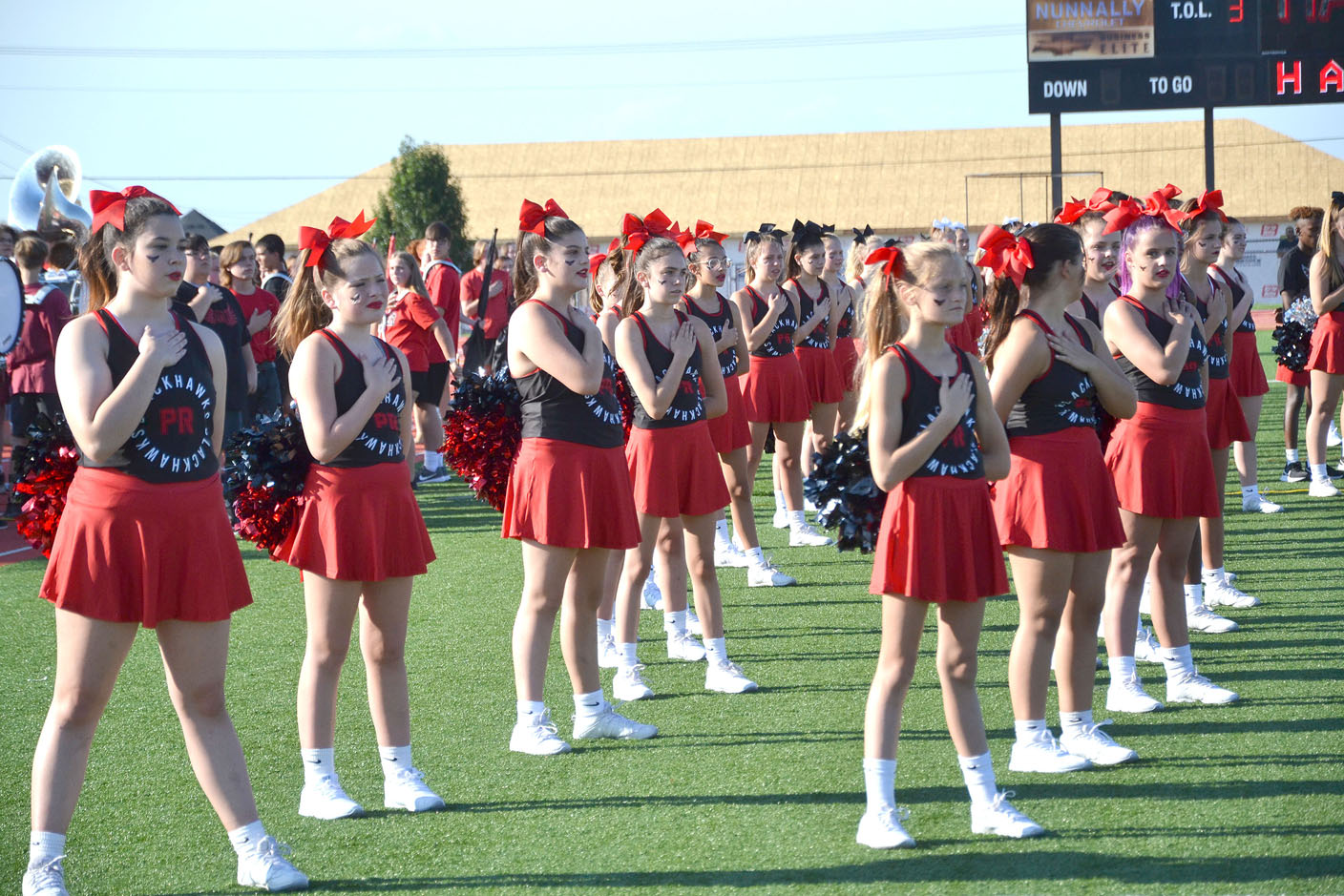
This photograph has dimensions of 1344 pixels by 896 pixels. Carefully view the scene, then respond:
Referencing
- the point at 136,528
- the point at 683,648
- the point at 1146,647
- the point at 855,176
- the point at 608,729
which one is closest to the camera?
the point at 136,528

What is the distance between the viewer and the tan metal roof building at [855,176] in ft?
150

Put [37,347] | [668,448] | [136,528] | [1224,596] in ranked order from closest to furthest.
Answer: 1. [136,528]
2. [668,448]
3. [1224,596]
4. [37,347]

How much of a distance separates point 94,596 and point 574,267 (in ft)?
6.49

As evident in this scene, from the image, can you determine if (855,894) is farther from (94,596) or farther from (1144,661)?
(1144,661)

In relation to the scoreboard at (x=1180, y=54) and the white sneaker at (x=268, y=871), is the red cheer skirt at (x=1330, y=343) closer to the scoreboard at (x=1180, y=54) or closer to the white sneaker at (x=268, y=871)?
the scoreboard at (x=1180, y=54)

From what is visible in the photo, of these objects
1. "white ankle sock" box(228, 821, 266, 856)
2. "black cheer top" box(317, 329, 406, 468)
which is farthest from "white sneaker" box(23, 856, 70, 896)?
"black cheer top" box(317, 329, 406, 468)

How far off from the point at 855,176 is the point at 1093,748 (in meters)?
45.8

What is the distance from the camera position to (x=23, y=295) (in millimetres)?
9633

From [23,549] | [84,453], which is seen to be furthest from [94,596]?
[23,549]

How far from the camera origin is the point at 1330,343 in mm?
9375

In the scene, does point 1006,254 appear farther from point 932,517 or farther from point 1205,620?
point 1205,620

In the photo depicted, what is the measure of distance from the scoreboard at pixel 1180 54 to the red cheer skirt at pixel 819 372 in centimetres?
909

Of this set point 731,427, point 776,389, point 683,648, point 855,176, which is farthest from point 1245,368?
point 855,176

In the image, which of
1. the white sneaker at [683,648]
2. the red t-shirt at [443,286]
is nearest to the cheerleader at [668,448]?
the white sneaker at [683,648]
